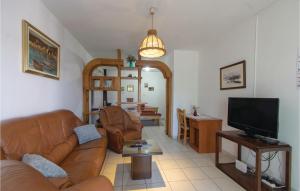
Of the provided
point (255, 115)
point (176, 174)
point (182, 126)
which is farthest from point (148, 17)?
point (182, 126)

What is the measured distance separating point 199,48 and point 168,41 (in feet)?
3.57

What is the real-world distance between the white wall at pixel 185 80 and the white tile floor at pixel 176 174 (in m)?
1.57

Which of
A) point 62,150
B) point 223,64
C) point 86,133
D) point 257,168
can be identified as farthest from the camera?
point 223,64

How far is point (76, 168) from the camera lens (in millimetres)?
1854

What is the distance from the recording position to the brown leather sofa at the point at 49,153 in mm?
841

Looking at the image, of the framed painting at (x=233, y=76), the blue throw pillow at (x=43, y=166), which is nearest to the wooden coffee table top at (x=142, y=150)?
the blue throw pillow at (x=43, y=166)

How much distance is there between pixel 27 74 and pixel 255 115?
10.4ft

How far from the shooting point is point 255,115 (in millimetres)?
2385

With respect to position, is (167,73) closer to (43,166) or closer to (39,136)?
(39,136)

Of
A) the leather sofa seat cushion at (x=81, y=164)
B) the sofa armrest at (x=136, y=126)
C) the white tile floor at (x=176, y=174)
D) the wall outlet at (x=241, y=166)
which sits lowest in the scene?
the white tile floor at (x=176, y=174)

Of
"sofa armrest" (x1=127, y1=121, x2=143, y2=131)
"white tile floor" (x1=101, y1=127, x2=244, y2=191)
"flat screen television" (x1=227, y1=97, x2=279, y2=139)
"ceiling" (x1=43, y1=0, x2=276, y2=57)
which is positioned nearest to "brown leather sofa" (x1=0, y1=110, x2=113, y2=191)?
"white tile floor" (x1=101, y1=127, x2=244, y2=191)

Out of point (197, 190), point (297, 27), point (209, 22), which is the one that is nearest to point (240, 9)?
point (209, 22)

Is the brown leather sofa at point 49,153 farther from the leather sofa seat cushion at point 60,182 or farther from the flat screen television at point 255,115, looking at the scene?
the flat screen television at point 255,115

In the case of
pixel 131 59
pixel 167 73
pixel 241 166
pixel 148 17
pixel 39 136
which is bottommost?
pixel 241 166
